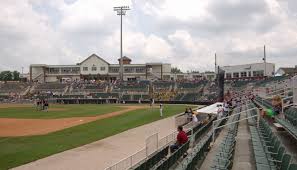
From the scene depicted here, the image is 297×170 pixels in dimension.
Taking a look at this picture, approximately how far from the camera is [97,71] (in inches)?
4577

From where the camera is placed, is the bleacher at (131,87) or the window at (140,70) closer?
the bleacher at (131,87)

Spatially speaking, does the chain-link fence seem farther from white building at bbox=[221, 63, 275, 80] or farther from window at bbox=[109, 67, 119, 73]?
window at bbox=[109, 67, 119, 73]

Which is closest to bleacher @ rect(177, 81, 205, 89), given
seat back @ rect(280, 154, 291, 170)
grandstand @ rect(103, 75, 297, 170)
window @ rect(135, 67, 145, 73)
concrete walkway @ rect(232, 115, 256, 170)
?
window @ rect(135, 67, 145, 73)

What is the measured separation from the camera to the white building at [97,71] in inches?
4520

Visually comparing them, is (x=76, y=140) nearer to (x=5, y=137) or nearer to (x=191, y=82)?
(x=5, y=137)

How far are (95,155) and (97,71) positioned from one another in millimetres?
100003

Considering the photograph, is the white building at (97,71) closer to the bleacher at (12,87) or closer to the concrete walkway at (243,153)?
the bleacher at (12,87)

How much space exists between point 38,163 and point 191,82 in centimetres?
6896

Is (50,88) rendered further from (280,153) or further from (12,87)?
(280,153)

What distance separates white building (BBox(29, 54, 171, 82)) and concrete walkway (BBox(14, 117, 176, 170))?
9136cm

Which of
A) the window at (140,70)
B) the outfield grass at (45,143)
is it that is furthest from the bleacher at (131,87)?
the outfield grass at (45,143)

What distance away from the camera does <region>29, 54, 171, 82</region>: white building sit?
115 metres

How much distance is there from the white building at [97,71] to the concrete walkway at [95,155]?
9136cm

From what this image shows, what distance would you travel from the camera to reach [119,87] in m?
85.1
